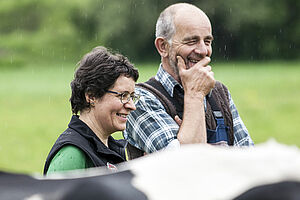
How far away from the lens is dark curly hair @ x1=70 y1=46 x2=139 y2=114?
8.60ft

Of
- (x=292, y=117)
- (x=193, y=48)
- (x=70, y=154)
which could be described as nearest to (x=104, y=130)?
(x=70, y=154)

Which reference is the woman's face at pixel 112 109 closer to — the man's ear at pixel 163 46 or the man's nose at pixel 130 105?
the man's nose at pixel 130 105

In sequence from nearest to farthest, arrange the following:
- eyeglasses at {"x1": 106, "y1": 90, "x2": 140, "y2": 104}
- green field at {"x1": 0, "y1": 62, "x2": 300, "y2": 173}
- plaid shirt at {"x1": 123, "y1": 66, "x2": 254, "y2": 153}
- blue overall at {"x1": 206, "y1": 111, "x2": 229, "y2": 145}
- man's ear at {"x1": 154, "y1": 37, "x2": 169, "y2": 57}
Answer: eyeglasses at {"x1": 106, "y1": 90, "x2": 140, "y2": 104} → plaid shirt at {"x1": 123, "y1": 66, "x2": 254, "y2": 153} → blue overall at {"x1": 206, "y1": 111, "x2": 229, "y2": 145} → man's ear at {"x1": 154, "y1": 37, "x2": 169, "y2": 57} → green field at {"x1": 0, "y1": 62, "x2": 300, "y2": 173}

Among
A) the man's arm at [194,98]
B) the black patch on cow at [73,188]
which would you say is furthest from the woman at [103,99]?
the black patch on cow at [73,188]

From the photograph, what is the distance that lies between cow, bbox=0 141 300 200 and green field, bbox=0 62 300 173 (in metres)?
4.67

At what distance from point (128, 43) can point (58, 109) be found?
89.5ft

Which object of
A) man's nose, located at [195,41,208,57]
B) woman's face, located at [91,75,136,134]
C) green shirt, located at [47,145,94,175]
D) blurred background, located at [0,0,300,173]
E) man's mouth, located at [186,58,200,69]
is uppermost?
man's nose, located at [195,41,208,57]

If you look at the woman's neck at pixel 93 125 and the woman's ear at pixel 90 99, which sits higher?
the woman's ear at pixel 90 99

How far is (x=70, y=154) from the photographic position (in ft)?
7.67

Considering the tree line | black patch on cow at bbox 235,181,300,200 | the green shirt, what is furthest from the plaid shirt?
the tree line

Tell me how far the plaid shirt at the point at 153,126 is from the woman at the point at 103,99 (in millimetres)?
154

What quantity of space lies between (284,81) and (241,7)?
17.7m

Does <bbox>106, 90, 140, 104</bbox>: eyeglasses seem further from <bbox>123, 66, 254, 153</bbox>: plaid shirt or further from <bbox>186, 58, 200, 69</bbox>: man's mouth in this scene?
<bbox>186, 58, 200, 69</bbox>: man's mouth

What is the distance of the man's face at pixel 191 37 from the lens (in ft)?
9.96
